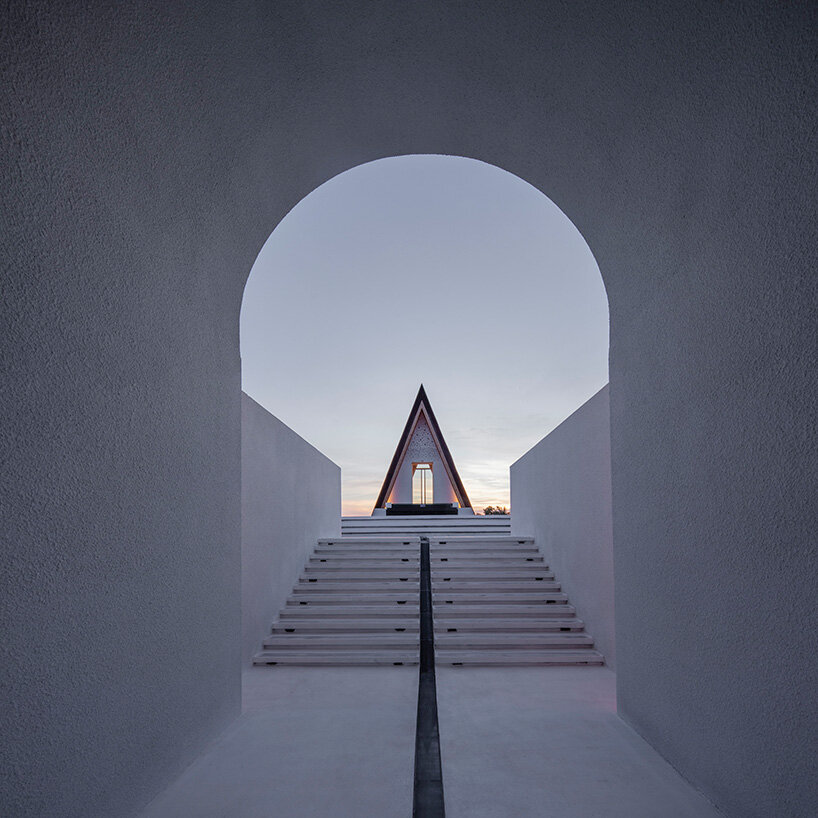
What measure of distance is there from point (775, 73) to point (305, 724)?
3.55 metres

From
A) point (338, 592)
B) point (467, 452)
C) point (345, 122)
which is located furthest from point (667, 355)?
point (467, 452)

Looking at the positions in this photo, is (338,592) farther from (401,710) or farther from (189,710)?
(189,710)

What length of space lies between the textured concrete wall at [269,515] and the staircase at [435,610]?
0.70 feet

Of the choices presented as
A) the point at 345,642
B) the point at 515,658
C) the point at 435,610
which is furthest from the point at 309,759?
the point at 435,610

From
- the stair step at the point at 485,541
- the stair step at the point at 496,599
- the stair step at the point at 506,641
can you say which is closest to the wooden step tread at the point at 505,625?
the stair step at the point at 506,641

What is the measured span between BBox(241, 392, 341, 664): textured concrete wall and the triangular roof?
9.44 m

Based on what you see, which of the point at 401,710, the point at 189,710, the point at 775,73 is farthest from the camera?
the point at 401,710

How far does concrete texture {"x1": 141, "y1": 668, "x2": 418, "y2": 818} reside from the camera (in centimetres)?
241

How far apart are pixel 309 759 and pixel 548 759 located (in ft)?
3.61

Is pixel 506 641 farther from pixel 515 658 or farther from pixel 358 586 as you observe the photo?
pixel 358 586

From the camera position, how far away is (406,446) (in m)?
17.5

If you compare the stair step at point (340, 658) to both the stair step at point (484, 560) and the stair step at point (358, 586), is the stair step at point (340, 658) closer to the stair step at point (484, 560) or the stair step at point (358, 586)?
the stair step at point (358, 586)

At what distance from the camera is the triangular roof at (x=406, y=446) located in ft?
56.3

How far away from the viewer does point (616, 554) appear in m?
3.66
